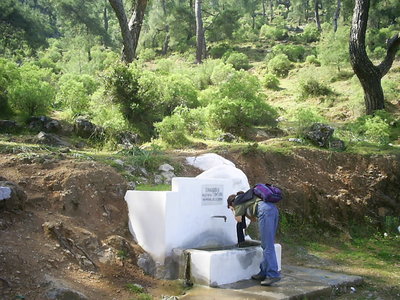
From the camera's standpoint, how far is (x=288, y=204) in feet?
32.3

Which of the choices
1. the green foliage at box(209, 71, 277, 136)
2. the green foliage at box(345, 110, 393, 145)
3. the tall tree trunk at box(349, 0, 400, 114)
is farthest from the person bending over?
the tall tree trunk at box(349, 0, 400, 114)

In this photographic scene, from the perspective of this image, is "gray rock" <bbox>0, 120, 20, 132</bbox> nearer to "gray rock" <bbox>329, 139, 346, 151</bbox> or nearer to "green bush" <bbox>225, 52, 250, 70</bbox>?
"gray rock" <bbox>329, 139, 346, 151</bbox>

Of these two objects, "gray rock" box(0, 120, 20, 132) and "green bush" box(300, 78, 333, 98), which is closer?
"gray rock" box(0, 120, 20, 132)

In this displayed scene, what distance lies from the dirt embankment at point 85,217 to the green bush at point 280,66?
16.3 meters

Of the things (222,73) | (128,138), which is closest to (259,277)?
(128,138)

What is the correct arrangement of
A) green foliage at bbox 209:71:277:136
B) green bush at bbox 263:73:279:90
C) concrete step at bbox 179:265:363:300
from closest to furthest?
1. concrete step at bbox 179:265:363:300
2. green foliage at bbox 209:71:277:136
3. green bush at bbox 263:73:279:90

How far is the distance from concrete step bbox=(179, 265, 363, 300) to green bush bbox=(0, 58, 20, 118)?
27.9 feet

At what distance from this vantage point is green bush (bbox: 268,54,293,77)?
85.6 ft

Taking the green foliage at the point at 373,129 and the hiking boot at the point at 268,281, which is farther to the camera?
the green foliage at the point at 373,129

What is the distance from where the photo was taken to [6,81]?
40.6 feet

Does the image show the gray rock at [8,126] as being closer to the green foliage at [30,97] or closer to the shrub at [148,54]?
the green foliage at [30,97]

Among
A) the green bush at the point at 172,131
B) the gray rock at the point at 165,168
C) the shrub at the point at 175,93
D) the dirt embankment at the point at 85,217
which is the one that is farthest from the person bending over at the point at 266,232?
the shrub at the point at 175,93

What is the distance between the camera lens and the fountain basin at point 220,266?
591 centimetres

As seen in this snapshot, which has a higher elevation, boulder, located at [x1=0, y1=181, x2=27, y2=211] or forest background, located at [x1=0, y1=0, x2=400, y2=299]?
forest background, located at [x1=0, y1=0, x2=400, y2=299]
